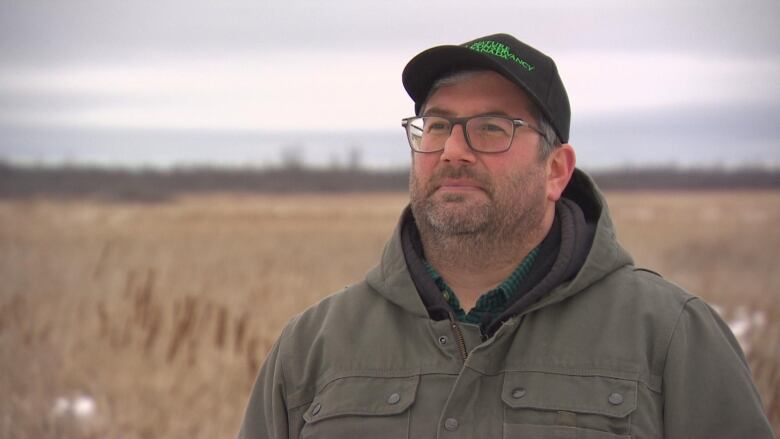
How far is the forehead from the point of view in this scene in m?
2.71

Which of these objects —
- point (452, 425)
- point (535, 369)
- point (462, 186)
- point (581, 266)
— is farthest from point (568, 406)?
point (462, 186)

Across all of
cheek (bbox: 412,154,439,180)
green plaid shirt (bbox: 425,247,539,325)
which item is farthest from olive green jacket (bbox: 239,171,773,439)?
cheek (bbox: 412,154,439,180)

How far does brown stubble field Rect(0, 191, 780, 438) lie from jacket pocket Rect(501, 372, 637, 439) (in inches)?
142

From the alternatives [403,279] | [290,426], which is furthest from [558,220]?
[290,426]

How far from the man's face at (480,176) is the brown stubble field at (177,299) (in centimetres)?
355

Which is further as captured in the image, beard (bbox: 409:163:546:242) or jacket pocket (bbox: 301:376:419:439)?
beard (bbox: 409:163:546:242)

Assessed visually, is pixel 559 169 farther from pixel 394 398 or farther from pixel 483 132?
pixel 394 398

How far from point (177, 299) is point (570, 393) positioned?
26.4 ft

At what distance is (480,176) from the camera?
8.73ft

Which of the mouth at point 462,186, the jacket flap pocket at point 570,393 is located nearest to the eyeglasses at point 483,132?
the mouth at point 462,186

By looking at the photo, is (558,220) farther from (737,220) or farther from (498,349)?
(737,220)

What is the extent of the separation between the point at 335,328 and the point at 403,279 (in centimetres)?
26

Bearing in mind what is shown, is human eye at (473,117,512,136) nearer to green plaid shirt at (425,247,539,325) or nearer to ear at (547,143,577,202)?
ear at (547,143,577,202)

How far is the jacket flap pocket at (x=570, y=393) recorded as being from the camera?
2.34 m
